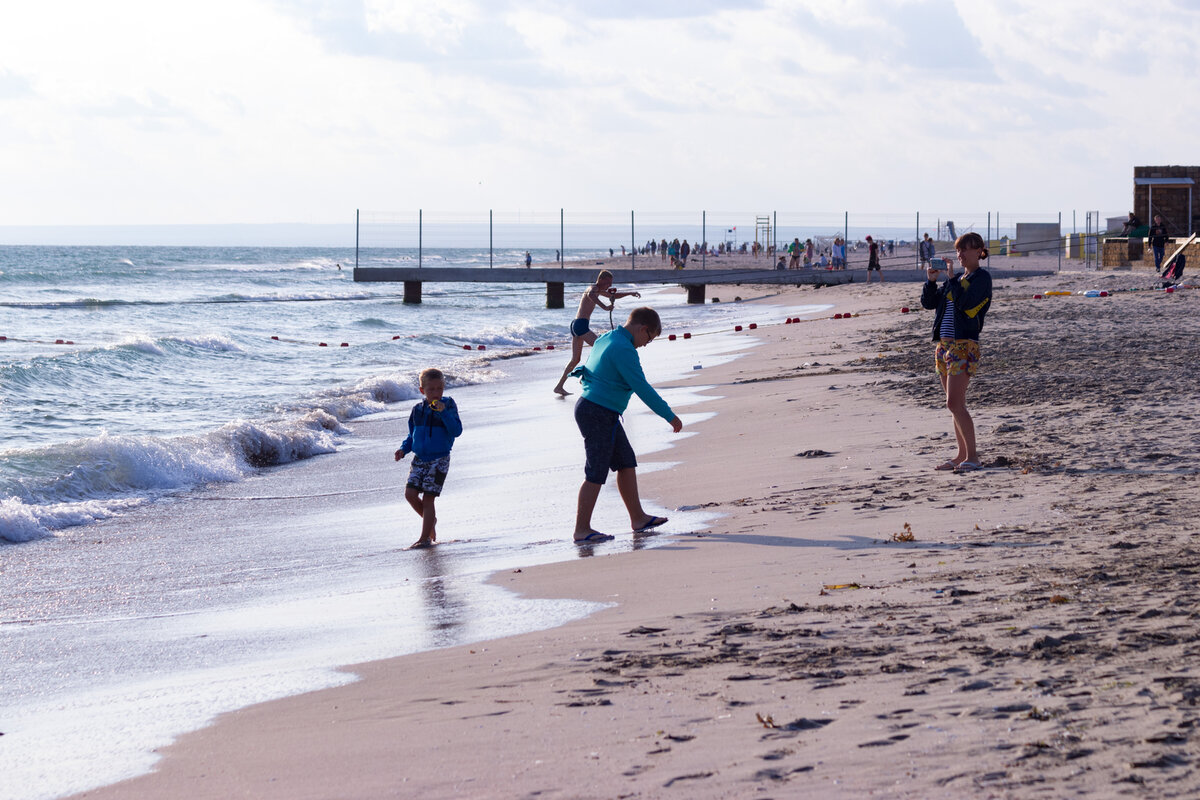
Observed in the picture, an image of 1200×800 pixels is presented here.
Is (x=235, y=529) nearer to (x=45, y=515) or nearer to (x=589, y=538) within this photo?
(x=45, y=515)

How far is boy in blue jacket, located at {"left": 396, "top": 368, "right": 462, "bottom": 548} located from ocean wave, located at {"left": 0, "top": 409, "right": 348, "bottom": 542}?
3.22 meters

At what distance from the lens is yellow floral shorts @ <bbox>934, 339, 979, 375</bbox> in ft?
25.1

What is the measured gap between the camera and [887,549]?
18.0 ft

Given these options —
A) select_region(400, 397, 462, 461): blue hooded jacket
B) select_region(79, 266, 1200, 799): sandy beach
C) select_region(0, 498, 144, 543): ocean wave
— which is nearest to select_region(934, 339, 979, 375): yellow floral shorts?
select_region(79, 266, 1200, 799): sandy beach

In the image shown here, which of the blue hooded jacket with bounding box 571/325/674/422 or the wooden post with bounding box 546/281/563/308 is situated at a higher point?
the wooden post with bounding box 546/281/563/308

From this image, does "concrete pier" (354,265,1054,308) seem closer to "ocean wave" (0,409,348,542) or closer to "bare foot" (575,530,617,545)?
"ocean wave" (0,409,348,542)

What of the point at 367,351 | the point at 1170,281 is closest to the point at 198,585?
the point at 367,351

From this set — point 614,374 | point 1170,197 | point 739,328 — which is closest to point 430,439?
point 614,374

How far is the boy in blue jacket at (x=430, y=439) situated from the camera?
735 cm

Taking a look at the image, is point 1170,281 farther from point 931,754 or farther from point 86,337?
point 86,337

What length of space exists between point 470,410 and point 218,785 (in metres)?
11.7

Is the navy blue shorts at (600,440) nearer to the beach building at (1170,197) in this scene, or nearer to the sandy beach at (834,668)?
the sandy beach at (834,668)

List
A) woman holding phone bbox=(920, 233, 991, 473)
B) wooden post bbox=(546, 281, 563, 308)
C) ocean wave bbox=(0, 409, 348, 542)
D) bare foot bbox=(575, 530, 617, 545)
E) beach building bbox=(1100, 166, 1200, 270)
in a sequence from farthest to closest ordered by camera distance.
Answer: wooden post bbox=(546, 281, 563, 308)
beach building bbox=(1100, 166, 1200, 270)
ocean wave bbox=(0, 409, 348, 542)
woman holding phone bbox=(920, 233, 991, 473)
bare foot bbox=(575, 530, 617, 545)

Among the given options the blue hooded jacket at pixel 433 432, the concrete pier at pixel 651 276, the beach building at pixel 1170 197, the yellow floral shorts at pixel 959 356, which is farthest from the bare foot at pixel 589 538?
the beach building at pixel 1170 197
